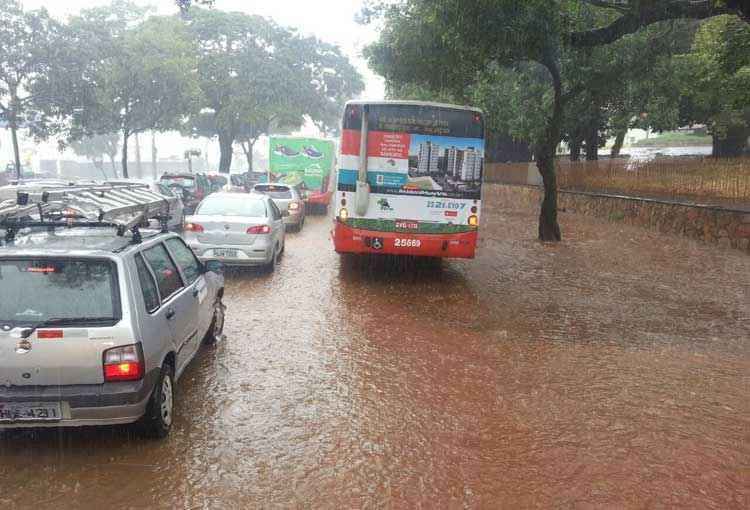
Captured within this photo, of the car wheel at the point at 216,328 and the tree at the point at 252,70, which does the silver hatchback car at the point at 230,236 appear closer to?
the car wheel at the point at 216,328

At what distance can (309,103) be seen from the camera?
42.7 m

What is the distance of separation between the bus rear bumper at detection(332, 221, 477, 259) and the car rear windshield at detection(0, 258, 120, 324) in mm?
6019

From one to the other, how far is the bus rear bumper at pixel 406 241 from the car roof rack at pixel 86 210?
3.07 meters

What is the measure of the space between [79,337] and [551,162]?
13.5m

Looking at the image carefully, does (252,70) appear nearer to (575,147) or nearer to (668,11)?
(575,147)

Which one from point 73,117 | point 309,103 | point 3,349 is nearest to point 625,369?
point 3,349

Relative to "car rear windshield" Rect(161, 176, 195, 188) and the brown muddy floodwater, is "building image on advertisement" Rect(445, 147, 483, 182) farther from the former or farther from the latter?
"car rear windshield" Rect(161, 176, 195, 188)

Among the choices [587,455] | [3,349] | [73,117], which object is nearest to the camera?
[3,349]

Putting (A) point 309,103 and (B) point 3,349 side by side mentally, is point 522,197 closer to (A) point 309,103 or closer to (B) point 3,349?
(A) point 309,103

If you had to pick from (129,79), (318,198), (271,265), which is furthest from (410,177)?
(129,79)

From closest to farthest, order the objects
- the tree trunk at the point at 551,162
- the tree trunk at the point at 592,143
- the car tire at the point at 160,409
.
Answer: the car tire at the point at 160,409, the tree trunk at the point at 551,162, the tree trunk at the point at 592,143

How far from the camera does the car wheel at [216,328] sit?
6.50m

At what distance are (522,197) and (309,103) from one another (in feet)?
64.8

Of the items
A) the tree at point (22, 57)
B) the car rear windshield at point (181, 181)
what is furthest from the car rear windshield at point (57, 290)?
the tree at point (22, 57)
